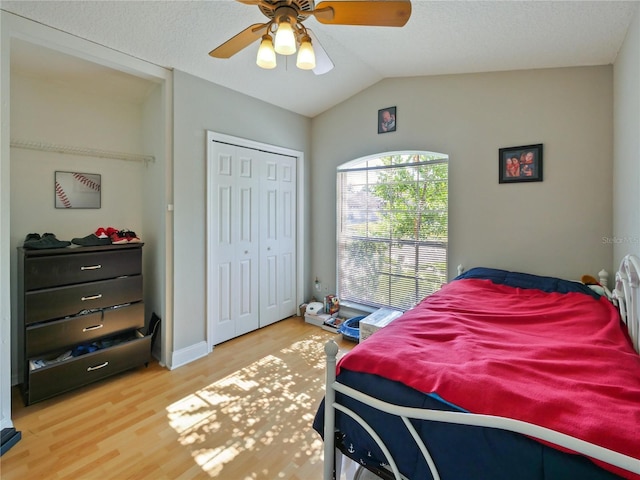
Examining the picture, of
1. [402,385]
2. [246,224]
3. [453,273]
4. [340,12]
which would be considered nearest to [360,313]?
[453,273]

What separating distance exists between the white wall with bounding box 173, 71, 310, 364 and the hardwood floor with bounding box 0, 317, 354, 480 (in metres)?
0.39

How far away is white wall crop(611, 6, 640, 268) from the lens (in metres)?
1.64

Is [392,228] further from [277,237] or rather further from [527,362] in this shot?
[527,362]

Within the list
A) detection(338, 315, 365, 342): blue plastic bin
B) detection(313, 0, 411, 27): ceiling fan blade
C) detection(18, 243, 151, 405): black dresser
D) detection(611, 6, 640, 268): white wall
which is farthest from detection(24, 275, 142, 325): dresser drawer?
detection(611, 6, 640, 268): white wall

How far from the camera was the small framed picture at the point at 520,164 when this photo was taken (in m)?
2.50

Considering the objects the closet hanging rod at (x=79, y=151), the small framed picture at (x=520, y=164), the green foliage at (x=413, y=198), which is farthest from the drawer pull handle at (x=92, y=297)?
the small framed picture at (x=520, y=164)

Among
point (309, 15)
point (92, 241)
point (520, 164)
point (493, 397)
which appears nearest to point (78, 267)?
point (92, 241)

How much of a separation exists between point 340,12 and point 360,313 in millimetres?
2948

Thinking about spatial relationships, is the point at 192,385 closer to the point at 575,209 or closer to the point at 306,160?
the point at 306,160

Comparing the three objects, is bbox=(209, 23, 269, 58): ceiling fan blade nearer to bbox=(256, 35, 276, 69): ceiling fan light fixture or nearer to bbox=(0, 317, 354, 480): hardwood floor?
bbox=(256, 35, 276, 69): ceiling fan light fixture

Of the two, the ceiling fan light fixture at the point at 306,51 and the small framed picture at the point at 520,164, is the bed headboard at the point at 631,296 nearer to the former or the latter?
the small framed picture at the point at 520,164

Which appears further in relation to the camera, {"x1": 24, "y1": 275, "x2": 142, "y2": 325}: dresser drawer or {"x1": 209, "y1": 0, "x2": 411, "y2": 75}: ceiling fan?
{"x1": 24, "y1": 275, "x2": 142, "y2": 325}: dresser drawer

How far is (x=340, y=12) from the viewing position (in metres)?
1.38

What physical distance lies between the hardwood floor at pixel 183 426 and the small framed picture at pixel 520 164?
2.33 metres
